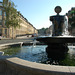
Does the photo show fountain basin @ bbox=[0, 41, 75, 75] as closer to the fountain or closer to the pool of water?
the pool of water

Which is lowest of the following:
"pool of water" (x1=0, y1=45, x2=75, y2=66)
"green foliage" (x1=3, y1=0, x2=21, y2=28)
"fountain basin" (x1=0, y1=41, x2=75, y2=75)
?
"pool of water" (x1=0, y1=45, x2=75, y2=66)

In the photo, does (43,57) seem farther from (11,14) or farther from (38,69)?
(11,14)

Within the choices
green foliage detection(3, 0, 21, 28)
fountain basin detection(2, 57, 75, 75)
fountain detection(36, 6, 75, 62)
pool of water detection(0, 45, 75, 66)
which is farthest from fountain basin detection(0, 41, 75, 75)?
green foliage detection(3, 0, 21, 28)

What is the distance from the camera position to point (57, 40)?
16.6ft

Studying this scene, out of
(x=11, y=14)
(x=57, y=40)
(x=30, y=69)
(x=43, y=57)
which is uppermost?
(x=11, y=14)

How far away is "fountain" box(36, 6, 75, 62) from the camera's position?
504 cm

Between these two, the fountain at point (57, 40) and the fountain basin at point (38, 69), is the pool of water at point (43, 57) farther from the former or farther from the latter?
the fountain basin at point (38, 69)

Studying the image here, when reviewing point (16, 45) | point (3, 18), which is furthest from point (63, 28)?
point (3, 18)

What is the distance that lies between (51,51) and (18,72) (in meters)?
3.50

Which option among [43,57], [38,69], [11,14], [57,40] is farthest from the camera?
[11,14]

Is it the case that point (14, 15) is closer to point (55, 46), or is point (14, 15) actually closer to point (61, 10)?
point (61, 10)

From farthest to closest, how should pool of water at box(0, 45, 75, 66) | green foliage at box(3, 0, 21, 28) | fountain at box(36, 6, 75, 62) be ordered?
green foliage at box(3, 0, 21, 28)
fountain at box(36, 6, 75, 62)
pool of water at box(0, 45, 75, 66)

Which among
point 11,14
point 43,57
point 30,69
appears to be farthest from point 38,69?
point 11,14

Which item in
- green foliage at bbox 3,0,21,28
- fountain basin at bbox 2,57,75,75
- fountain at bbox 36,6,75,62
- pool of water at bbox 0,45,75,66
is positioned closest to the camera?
fountain basin at bbox 2,57,75,75
